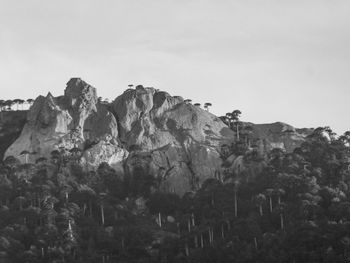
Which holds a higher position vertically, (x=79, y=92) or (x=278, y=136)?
(x=79, y=92)

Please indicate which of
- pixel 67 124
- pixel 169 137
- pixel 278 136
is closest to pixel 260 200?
pixel 169 137

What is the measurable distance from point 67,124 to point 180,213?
41.5 meters

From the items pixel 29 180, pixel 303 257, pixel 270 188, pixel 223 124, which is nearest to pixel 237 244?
pixel 303 257

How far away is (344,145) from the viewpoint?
17525 cm

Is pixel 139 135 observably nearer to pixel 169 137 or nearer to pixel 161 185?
pixel 169 137

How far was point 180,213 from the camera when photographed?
148 metres

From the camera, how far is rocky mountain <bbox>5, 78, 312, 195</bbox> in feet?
543

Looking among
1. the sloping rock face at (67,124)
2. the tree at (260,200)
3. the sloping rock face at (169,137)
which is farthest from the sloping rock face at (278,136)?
the tree at (260,200)

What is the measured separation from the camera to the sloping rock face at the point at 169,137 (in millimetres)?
164000

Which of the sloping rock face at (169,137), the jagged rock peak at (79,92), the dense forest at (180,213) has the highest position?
the jagged rock peak at (79,92)

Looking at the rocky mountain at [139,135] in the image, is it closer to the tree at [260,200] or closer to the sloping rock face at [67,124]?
the sloping rock face at [67,124]

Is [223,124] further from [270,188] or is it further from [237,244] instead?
[237,244]

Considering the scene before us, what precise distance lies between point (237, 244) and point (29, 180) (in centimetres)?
5090

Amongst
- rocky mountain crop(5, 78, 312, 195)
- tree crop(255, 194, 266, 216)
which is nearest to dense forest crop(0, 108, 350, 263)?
tree crop(255, 194, 266, 216)
